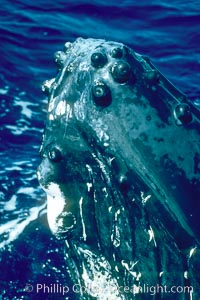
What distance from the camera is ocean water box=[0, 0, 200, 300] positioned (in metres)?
4.52

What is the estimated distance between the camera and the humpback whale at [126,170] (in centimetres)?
214

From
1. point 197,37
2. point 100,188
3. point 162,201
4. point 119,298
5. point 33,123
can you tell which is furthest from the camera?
point 197,37

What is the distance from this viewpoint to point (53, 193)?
233cm

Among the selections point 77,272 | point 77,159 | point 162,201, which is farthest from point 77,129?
point 77,272

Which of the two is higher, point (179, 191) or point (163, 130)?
point (163, 130)

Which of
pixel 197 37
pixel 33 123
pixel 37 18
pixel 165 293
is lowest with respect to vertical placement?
pixel 165 293

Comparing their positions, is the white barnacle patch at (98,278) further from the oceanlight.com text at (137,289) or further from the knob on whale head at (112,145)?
the knob on whale head at (112,145)

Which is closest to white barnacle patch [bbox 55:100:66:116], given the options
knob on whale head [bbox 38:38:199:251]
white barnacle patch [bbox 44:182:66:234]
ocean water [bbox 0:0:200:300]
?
knob on whale head [bbox 38:38:199:251]

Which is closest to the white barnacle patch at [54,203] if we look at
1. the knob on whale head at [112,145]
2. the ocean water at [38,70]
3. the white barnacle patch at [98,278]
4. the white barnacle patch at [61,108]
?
the knob on whale head at [112,145]

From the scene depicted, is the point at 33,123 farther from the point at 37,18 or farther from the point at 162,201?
the point at 162,201

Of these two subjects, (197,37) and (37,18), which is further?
(37,18)

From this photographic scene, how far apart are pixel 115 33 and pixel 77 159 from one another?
7966 millimetres

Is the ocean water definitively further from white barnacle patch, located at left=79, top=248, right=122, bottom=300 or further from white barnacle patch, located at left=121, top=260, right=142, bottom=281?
white barnacle patch, located at left=121, top=260, right=142, bottom=281

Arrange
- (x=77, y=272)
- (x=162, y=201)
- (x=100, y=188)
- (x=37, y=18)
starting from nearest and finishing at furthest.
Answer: (x=162, y=201), (x=100, y=188), (x=77, y=272), (x=37, y=18)
